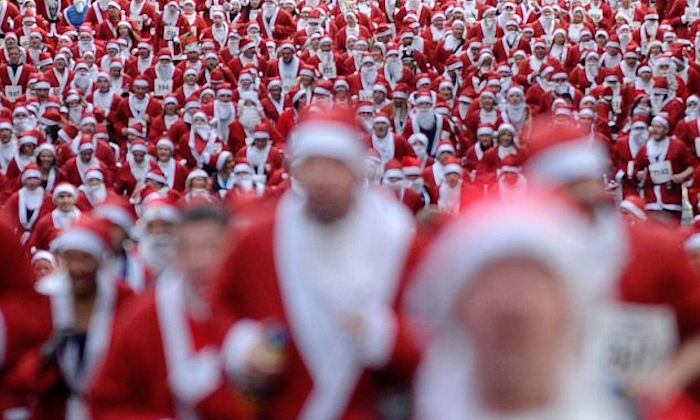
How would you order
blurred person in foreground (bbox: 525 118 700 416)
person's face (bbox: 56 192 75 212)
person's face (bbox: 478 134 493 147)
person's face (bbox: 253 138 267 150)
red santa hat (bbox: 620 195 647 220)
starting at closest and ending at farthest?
1. blurred person in foreground (bbox: 525 118 700 416)
2. red santa hat (bbox: 620 195 647 220)
3. person's face (bbox: 56 192 75 212)
4. person's face (bbox: 253 138 267 150)
5. person's face (bbox: 478 134 493 147)

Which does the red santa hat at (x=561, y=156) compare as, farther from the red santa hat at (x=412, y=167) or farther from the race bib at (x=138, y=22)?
the race bib at (x=138, y=22)

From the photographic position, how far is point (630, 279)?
4082mm

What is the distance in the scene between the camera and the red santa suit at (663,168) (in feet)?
50.9

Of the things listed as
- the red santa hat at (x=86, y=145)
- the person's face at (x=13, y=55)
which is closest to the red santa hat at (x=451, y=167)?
the red santa hat at (x=86, y=145)

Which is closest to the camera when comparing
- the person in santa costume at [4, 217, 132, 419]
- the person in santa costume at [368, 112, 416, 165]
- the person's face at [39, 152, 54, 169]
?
the person in santa costume at [4, 217, 132, 419]

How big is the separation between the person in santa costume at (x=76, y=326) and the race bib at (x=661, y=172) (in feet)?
37.7

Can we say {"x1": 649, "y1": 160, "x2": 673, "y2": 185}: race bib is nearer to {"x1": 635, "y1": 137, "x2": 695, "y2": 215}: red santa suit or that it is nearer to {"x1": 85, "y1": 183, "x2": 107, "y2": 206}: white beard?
{"x1": 635, "y1": 137, "x2": 695, "y2": 215}: red santa suit

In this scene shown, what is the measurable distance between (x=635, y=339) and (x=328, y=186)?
43.7 inches

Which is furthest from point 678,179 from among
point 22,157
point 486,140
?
point 22,157

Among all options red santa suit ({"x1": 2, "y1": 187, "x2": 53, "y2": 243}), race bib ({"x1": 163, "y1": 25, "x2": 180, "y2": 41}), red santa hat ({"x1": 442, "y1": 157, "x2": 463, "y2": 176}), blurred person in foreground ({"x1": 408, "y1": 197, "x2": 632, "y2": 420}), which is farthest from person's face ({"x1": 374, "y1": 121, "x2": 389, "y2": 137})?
blurred person in foreground ({"x1": 408, "y1": 197, "x2": 632, "y2": 420})

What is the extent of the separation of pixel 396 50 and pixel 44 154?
698 cm

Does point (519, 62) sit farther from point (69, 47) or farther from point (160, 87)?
point (69, 47)

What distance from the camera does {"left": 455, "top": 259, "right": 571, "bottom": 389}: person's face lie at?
70.0 inches

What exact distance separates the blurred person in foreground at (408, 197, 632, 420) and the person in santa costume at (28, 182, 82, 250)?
11.3 m
